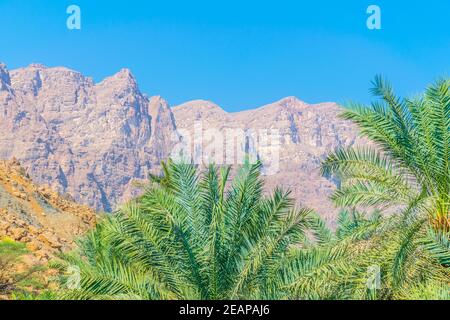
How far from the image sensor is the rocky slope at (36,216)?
3778 centimetres

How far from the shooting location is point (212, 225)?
36.3ft

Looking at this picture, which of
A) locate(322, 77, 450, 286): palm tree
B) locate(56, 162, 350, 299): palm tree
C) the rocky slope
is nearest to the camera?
locate(56, 162, 350, 299): palm tree

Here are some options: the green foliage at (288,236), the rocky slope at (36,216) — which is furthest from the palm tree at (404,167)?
the rocky slope at (36,216)

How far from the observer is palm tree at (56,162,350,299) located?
1098 centimetres

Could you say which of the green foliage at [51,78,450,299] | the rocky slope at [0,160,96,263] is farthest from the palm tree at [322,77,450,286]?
the rocky slope at [0,160,96,263]

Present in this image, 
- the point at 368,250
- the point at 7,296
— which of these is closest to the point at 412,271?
the point at 368,250

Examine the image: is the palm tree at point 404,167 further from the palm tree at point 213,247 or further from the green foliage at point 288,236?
the palm tree at point 213,247

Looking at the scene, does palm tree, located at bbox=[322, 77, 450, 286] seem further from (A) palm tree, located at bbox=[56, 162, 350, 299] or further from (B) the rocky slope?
(B) the rocky slope

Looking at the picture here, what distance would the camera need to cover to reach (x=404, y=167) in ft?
42.3

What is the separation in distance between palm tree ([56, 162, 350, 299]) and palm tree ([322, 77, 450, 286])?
1.38m

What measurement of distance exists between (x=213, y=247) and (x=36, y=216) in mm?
42175

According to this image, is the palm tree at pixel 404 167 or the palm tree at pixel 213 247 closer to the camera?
the palm tree at pixel 213 247

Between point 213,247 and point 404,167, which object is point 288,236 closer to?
point 213,247

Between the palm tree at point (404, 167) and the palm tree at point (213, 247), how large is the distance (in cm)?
138
